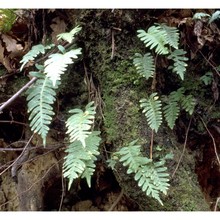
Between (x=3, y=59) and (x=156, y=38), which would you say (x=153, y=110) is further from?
(x=3, y=59)

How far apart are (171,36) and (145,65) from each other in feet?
0.74

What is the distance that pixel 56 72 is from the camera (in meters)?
1.81

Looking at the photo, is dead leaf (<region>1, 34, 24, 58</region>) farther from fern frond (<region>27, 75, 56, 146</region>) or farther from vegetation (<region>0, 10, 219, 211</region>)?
fern frond (<region>27, 75, 56, 146</region>)

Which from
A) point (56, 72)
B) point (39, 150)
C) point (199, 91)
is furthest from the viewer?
point (39, 150)

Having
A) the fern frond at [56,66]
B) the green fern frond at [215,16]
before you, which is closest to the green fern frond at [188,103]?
the green fern frond at [215,16]

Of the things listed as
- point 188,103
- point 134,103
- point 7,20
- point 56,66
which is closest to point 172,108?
point 188,103

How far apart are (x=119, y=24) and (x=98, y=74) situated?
13.6 inches

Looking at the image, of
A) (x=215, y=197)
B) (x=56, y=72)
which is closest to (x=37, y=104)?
(x=56, y=72)

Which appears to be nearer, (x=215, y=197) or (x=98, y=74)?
(x=98, y=74)

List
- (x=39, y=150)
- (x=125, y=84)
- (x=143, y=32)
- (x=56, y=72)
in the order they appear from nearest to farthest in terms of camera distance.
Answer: (x=56, y=72) → (x=143, y=32) → (x=125, y=84) → (x=39, y=150)

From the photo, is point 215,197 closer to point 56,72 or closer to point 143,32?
point 143,32

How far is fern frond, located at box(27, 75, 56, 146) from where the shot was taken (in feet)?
6.10

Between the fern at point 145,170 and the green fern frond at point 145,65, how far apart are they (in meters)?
0.41
